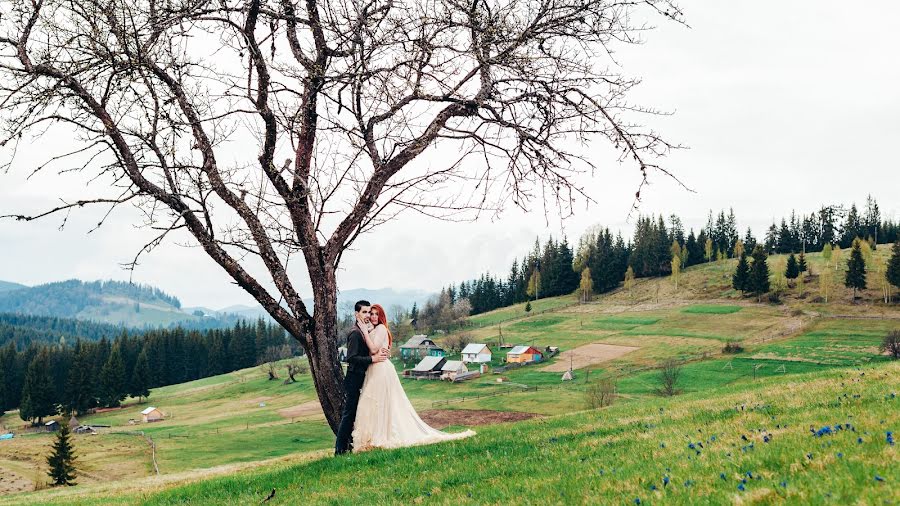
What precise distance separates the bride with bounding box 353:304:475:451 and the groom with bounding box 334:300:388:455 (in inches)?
4.2

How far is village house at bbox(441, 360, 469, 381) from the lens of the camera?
109306mm

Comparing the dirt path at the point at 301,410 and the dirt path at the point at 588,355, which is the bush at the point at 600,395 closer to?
the dirt path at the point at 588,355

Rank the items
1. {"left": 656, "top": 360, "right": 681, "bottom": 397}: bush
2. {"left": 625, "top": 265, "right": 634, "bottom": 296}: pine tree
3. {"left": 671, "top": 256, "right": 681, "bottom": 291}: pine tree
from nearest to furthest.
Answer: {"left": 656, "top": 360, "right": 681, "bottom": 397}: bush < {"left": 671, "top": 256, "right": 681, "bottom": 291}: pine tree < {"left": 625, "top": 265, "right": 634, "bottom": 296}: pine tree

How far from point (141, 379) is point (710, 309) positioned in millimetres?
129179

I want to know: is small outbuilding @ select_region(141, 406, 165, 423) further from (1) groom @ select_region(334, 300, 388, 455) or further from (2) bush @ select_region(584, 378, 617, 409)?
(1) groom @ select_region(334, 300, 388, 455)

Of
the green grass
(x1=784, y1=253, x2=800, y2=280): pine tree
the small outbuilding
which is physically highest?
(x1=784, y1=253, x2=800, y2=280): pine tree

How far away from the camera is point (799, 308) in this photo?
4678 inches

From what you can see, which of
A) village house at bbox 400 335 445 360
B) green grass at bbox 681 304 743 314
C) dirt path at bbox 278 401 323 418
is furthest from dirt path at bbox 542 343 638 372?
dirt path at bbox 278 401 323 418

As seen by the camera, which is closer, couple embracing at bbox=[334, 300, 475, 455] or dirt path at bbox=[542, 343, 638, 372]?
couple embracing at bbox=[334, 300, 475, 455]

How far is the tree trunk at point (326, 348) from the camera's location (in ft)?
42.3

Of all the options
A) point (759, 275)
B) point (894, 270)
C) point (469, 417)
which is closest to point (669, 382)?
point (469, 417)

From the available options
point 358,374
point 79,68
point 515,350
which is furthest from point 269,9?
point 515,350

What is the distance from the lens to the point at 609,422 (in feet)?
42.3

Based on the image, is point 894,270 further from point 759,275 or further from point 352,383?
point 352,383
